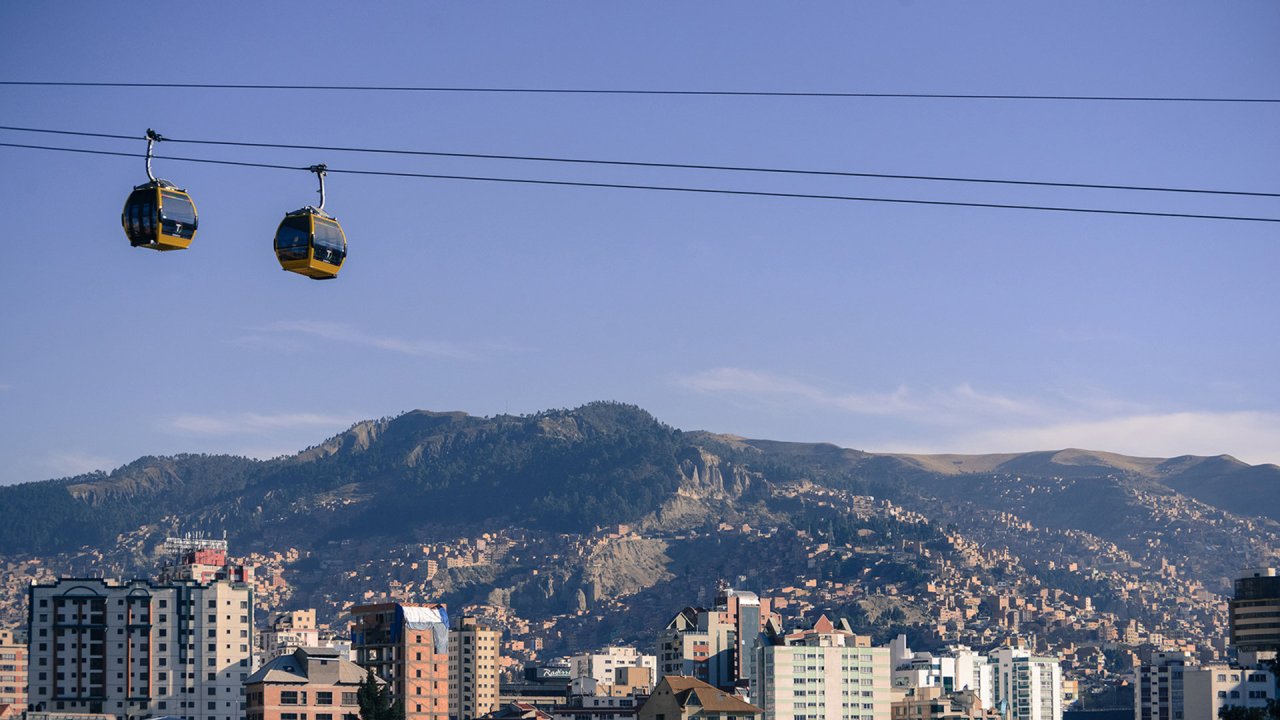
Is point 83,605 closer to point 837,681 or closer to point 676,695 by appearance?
point 676,695

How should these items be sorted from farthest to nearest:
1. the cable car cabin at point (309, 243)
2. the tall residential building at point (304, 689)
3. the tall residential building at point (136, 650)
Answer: the tall residential building at point (136, 650) → the tall residential building at point (304, 689) → the cable car cabin at point (309, 243)

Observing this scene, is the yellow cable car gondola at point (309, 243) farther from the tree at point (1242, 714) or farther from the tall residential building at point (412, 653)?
the tall residential building at point (412, 653)

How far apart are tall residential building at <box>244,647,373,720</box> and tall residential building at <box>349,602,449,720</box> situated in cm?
1665

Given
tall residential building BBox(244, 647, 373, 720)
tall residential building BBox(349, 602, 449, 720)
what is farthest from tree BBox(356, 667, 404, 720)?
tall residential building BBox(349, 602, 449, 720)

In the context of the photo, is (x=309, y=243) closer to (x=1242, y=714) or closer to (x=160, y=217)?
(x=160, y=217)

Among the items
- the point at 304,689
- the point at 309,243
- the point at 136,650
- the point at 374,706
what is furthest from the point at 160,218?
the point at 136,650

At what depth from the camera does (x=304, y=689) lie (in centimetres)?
15738

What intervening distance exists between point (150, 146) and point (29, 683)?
131413mm

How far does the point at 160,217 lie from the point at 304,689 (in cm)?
10639

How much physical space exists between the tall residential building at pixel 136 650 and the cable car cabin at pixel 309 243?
119150mm

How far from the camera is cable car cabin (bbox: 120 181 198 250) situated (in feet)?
181

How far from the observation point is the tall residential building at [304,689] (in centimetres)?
15638

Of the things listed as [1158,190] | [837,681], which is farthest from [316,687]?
[1158,190]

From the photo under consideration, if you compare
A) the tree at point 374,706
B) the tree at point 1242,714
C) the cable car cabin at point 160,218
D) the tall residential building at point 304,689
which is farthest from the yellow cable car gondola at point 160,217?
the tall residential building at point 304,689
